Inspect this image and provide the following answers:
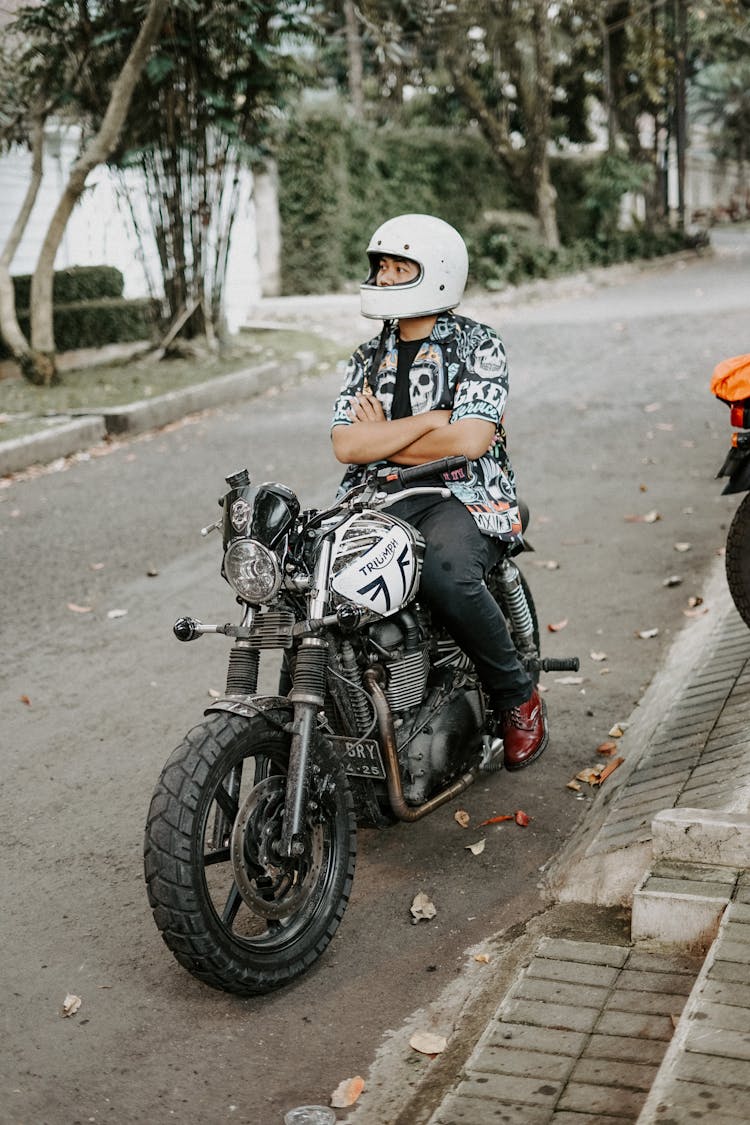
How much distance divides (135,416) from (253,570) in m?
9.40

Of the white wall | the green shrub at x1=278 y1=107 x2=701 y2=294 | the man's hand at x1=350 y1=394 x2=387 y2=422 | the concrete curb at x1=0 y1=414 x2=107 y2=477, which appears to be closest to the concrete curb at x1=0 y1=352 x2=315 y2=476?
the concrete curb at x1=0 y1=414 x2=107 y2=477

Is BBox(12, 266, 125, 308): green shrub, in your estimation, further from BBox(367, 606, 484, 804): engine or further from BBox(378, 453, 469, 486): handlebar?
BBox(378, 453, 469, 486): handlebar

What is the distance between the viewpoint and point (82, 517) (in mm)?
9234

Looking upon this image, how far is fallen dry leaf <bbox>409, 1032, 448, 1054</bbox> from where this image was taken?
332 centimetres

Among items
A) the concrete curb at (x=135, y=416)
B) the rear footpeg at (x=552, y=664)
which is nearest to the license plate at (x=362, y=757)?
the rear footpeg at (x=552, y=664)

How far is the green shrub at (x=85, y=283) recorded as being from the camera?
1852cm

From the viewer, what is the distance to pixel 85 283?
1889 cm

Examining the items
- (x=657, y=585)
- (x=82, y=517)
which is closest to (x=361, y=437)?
(x=657, y=585)

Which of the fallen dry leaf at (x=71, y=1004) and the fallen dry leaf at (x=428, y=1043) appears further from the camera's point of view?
the fallen dry leaf at (x=71, y=1004)

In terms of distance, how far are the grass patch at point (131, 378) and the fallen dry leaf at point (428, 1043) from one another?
896cm

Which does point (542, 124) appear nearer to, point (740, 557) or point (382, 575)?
point (740, 557)

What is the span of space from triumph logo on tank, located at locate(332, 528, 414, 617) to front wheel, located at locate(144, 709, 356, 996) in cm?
41

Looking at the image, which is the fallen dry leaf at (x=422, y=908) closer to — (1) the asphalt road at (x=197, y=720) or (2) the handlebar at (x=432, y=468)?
(1) the asphalt road at (x=197, y=720)

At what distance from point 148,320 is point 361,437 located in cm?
1461
